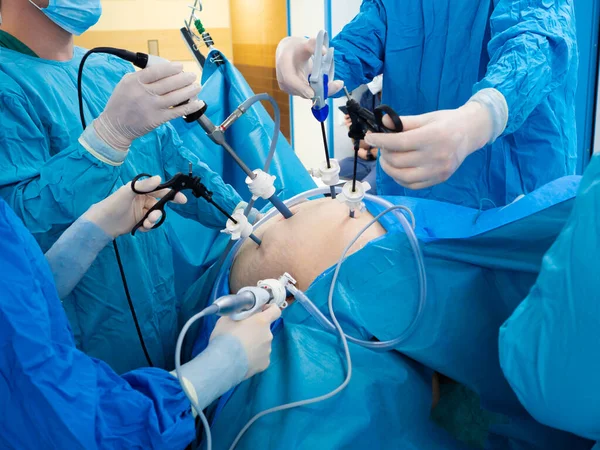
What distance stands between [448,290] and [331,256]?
290 mm

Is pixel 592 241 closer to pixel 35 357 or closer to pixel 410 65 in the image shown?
pixel 35 357

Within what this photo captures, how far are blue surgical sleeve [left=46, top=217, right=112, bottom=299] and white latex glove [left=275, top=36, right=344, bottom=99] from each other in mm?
543

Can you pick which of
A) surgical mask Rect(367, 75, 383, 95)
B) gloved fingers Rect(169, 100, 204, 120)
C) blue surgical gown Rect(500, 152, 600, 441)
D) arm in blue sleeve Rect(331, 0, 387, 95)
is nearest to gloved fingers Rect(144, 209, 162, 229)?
gloved fingers Rect(169, 100, 204, 120)

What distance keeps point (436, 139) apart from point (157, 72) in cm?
55

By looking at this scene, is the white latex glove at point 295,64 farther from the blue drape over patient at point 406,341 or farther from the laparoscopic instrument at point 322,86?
the blue drape over patient at point 406,341

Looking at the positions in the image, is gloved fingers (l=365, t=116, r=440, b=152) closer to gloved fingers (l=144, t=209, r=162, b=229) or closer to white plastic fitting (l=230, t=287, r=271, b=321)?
white plastic fitting (l=230, t=287, r=271, b=321)

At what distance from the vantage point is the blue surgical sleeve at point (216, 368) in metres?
0.81

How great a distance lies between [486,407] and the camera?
0.93 meters

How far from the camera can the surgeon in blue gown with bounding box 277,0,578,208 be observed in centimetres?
90

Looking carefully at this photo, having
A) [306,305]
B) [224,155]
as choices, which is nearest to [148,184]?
[306,305]

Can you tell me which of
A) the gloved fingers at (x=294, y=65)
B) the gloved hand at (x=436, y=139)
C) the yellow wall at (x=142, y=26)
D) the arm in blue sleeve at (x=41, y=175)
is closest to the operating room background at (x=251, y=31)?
the yellow wall at (x=142, y=26)

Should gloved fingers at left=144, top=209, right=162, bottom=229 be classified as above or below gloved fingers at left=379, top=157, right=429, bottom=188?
below

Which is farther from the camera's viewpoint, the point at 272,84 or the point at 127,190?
the point at 272,84

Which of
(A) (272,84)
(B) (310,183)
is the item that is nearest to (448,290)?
(B) (310,183)
